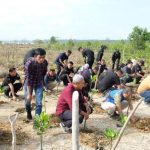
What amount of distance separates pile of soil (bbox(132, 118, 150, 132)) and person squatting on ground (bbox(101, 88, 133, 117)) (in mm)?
379

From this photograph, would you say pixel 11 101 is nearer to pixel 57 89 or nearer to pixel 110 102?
pixel 57 89

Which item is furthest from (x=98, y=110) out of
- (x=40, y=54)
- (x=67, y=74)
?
(x=67, y=74)

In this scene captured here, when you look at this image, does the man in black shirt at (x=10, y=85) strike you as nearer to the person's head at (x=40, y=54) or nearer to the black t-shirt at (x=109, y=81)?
the black t-shirt at (x=109, y=81)

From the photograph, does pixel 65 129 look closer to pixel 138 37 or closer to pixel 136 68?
pixel 136 68

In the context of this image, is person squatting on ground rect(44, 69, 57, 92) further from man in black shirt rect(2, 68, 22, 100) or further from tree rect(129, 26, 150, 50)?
tree rect(129, 26, 150, 50)

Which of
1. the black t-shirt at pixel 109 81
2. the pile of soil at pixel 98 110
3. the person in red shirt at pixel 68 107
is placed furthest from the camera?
the black t-shirt at pixel 109 81

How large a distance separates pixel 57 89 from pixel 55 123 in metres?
4.73

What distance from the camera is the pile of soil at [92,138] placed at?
638 cm

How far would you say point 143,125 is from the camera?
777cm

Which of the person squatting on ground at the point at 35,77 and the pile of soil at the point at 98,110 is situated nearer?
the person squatting on ground at the point at 35,77

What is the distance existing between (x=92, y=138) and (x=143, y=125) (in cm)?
156

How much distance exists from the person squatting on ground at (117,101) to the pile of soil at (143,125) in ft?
1.24

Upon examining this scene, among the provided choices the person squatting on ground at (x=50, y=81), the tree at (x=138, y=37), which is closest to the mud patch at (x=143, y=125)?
the person squatting on ground at (x=50, y=81)

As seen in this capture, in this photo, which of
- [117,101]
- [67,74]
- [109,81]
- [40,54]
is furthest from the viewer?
[67,74]
